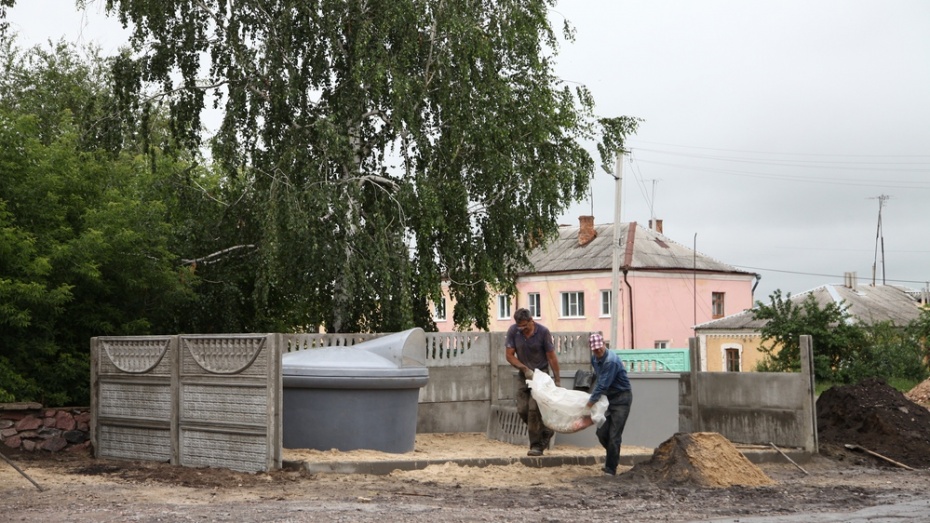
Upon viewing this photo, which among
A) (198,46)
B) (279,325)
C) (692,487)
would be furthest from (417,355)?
(198,46)

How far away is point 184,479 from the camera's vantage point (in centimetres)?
1230

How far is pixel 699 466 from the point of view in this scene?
12.5m

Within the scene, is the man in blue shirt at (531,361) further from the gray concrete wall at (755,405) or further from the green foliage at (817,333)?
the green foliage at (817,333)

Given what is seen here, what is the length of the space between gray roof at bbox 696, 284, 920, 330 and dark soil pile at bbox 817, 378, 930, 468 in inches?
1383

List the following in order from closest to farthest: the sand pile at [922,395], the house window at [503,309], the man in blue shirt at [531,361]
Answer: the man in blue shirt at [531,361], the sand pile at [922,395], the house window at [503,309]

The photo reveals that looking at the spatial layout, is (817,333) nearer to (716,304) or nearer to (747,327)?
(747,327)

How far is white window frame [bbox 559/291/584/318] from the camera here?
204 ft

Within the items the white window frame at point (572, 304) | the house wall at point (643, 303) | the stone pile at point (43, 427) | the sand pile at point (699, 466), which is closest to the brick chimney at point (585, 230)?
Result: the house wall at point (643, 303)

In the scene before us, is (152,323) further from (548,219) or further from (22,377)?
(548,219)

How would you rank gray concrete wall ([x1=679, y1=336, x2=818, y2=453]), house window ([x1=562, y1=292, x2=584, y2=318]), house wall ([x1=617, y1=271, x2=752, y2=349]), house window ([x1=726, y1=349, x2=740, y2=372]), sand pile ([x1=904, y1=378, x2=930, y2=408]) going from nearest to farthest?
gray concrete wall ([x1=679, y1=336, x2=818, y2=453]) < sand pile ([x1=904, y1=378, x2=930, y2=408]) < house window ([x1=726, y1=349, x2=740, y2=372]) < house wall ([x1=617, y1=271, x2=752, y2=349]) < house window ([x1=562, y1=292, x2=584, y2=318])

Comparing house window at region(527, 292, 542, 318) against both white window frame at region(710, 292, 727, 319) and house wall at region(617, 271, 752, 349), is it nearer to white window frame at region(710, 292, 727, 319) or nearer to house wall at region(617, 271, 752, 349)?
house wall at region(617, 271, 752, 349)

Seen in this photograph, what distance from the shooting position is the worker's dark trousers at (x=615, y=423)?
13.1 metres

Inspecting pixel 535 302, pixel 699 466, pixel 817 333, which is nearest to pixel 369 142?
pixel 699 466

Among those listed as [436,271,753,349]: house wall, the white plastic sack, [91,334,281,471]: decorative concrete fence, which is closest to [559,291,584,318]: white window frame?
[436,271,753,349]: house wall
